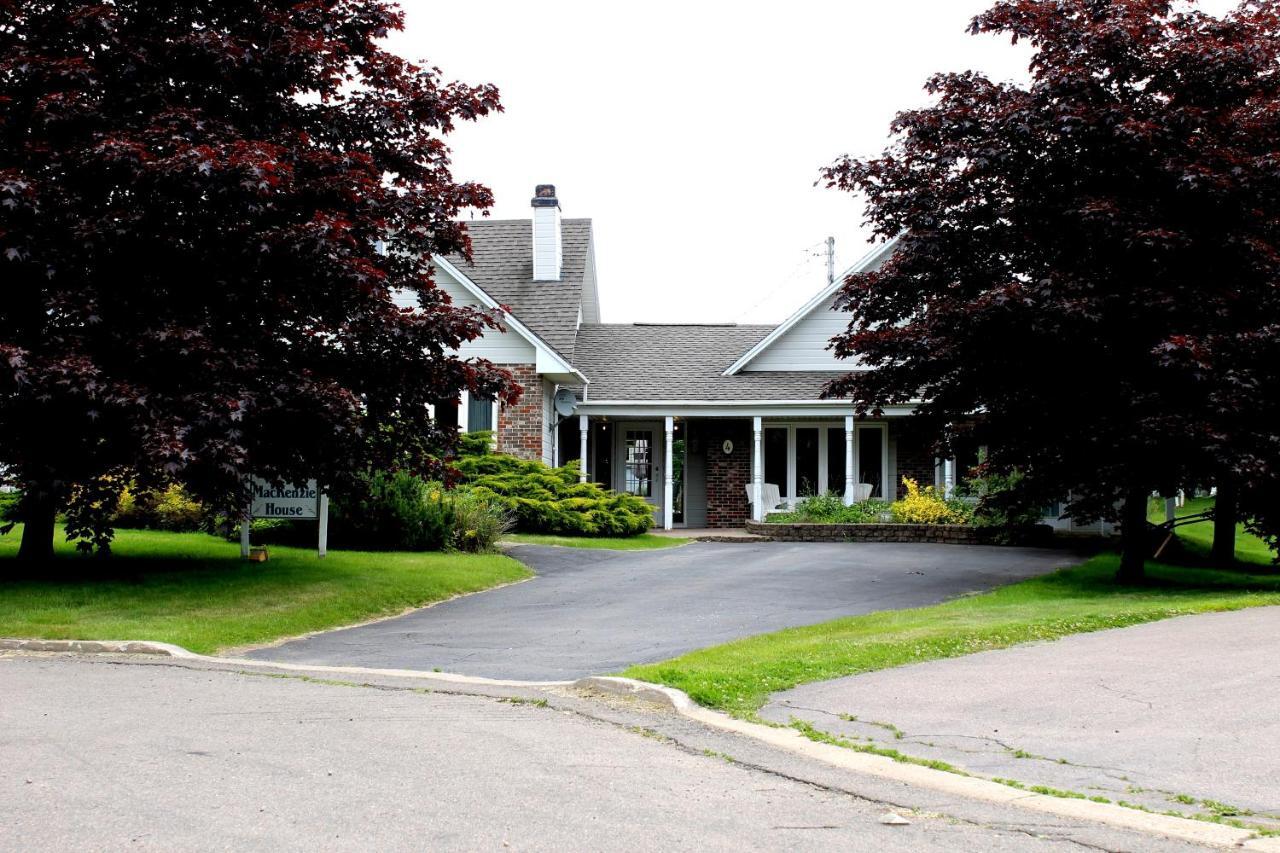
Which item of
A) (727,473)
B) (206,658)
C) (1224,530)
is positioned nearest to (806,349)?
(727,473)

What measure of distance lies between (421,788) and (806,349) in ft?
84.2

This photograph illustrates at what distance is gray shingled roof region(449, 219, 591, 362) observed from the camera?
98.9 feet

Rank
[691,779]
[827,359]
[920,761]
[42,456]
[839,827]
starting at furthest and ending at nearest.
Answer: [827,359], [42,456], [920,761], [691,779], [839,827]

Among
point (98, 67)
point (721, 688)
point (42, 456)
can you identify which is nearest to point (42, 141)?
point (98, 67)

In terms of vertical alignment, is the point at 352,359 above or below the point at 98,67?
below

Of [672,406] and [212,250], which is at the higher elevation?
[212,250]

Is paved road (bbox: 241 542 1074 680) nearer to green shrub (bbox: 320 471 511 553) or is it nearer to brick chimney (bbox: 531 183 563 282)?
green shrub (bbox: 320 471 511 553)

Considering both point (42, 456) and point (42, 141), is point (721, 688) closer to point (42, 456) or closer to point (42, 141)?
point (42, 456)

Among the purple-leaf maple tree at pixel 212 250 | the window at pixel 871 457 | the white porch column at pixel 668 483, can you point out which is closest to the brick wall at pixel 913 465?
the window at pixel 871 457

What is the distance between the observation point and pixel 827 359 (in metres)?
30.7

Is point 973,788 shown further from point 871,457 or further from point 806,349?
point 806,349

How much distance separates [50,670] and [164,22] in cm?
838

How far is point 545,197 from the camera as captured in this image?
31281 millimetres

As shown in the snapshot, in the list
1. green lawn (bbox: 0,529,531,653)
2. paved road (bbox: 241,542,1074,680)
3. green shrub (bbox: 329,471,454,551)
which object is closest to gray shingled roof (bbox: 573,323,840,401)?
paved road (bbox: 241,542,1074,680)
